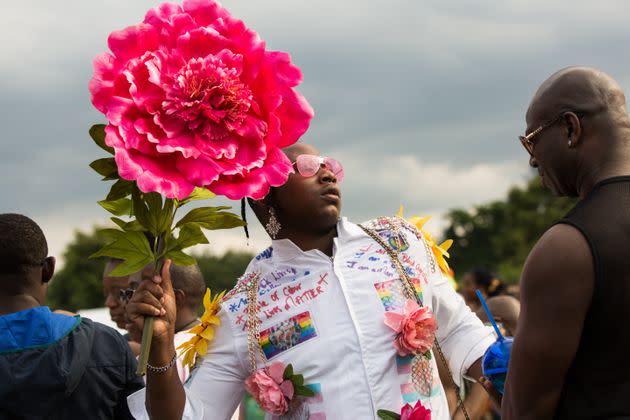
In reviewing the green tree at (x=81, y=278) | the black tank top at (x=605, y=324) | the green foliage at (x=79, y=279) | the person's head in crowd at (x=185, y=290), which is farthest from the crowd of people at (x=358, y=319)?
the green foliage at (x=79, y=279)

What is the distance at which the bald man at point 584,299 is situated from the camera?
2545 mm

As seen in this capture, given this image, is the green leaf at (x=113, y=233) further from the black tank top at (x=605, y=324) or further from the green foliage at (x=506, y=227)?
the green foliage at (x=506, y=227)

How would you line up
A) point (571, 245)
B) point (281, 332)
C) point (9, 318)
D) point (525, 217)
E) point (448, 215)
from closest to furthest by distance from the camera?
point (571, 245) < point (281, 332) < point (9, 318) < point (525, 217) < point (448, 215)

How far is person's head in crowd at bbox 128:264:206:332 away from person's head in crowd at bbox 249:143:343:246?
5.99 ft

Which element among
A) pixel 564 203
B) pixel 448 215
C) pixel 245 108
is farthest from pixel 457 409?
pixel 448 215

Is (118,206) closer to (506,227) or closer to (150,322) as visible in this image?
(150,322)

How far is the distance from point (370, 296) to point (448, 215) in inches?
2785

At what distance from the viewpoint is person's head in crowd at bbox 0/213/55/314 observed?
4086 mm

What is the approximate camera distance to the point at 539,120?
286cm

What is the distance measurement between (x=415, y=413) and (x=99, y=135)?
1.69m

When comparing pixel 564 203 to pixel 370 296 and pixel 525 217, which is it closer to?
pixel 525 217

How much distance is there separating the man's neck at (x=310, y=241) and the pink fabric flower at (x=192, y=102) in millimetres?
1212

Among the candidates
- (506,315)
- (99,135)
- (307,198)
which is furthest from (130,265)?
(506,315)

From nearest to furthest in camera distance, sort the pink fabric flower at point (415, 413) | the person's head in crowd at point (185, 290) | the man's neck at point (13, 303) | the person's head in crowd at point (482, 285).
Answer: the pink fabric flower at point (415, 413), the man's neck at point (13, 303), the person's head in crowd at point (185, 290), the person's head in crowd at point (482, 285)
